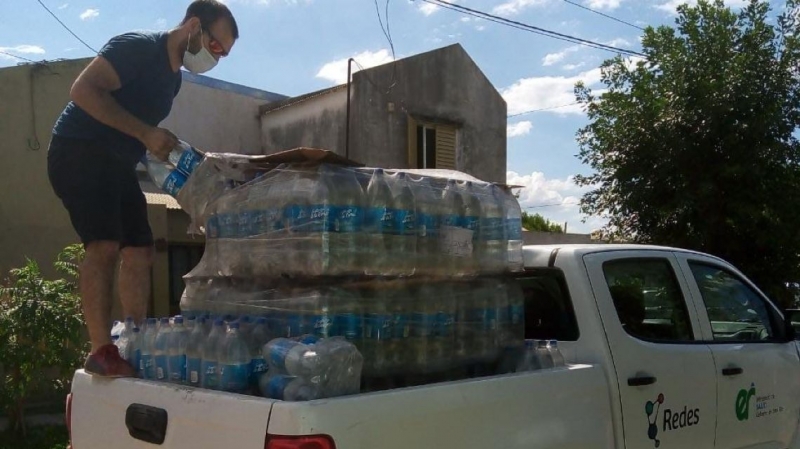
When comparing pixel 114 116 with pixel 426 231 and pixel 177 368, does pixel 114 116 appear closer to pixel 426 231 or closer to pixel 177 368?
pixel 177 368

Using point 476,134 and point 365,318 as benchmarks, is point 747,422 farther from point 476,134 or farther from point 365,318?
point 476,134

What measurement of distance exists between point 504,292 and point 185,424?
1509mm

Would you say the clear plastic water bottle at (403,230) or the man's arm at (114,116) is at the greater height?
the man's arm at (114,116)

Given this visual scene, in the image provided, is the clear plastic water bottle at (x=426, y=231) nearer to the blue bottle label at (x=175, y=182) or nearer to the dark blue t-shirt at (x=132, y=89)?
the blue bottle label at (x=175, y=182)

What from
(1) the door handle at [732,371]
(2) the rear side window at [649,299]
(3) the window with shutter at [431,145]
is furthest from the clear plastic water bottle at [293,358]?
(3) the window with shutter at [431,145]

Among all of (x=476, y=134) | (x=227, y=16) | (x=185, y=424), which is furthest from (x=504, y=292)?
(x=476, y=134)

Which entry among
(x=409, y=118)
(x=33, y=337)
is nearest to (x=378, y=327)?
(x=33, y=337)

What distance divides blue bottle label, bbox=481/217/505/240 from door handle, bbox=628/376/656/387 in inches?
33.5

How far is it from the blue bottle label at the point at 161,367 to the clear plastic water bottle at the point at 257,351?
0.38 m

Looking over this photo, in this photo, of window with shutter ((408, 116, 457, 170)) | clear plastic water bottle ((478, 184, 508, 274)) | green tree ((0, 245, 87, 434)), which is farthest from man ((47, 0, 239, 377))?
window with shutter ((408, 116, 457, 170))

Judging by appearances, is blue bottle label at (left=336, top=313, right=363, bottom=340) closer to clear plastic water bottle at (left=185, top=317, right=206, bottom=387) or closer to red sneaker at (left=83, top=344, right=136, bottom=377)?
clear plastic water bottle at (left=185, top=317, right=206, bottom=387)

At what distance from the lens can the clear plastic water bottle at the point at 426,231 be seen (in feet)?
9.71

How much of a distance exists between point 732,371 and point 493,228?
5.21ft

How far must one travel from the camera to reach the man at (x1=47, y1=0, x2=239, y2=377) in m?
3.16
